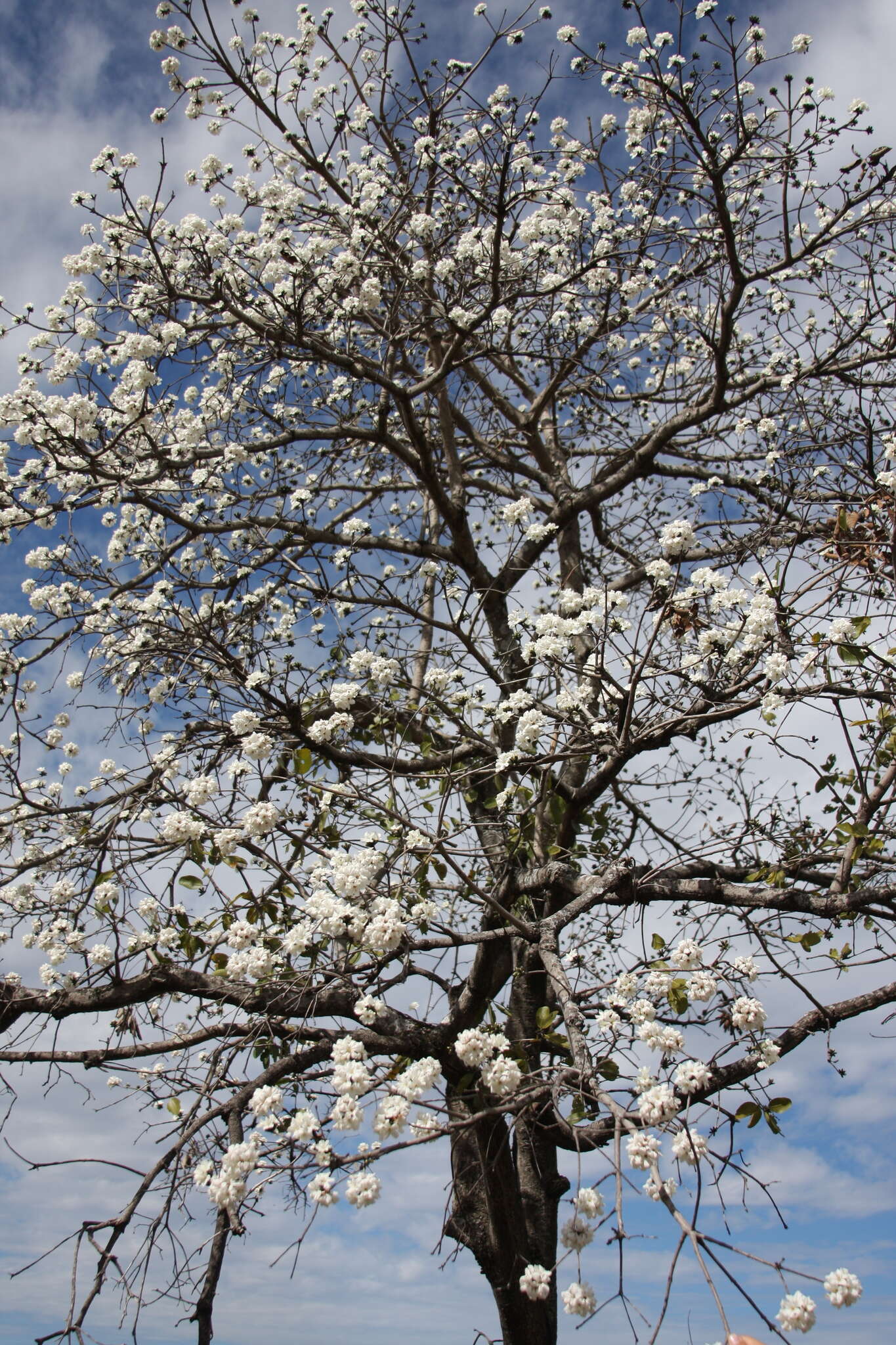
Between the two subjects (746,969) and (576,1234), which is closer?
(576,1234)

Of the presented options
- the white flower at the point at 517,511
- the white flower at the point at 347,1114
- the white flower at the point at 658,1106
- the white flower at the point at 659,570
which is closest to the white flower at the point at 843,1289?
the white flower at the point at 658,1106

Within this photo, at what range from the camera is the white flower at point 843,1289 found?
2604 mm

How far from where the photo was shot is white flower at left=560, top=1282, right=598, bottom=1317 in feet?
8.45

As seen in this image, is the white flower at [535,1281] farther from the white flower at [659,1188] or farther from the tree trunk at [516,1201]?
the tree trunk at [516,1201]

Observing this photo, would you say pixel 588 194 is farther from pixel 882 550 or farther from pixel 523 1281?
pixel 523 1281

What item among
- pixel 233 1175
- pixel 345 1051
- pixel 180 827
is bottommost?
pixel 233 1175

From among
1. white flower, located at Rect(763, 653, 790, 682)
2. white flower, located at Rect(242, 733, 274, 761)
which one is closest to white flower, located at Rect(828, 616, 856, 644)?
white flower, located at Rect(763, 653, 790, 682)

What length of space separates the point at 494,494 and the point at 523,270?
2005 mm

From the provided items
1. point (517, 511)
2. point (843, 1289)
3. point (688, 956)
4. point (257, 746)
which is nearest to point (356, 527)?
point (517, 511)

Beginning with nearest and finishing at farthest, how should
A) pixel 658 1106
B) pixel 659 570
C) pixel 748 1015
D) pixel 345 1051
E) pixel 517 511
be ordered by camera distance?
pixel 658 1106 → pixel 345 1051 → pixel 748 1015 → pixel 659 570 → pixel 517 511

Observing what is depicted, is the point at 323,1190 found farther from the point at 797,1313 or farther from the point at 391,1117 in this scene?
the point at 797,1313

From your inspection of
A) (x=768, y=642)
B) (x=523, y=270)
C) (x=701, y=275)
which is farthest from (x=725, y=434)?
(x=768, y=642)

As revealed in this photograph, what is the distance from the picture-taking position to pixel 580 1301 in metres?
2.58

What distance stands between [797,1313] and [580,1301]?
55 cm
